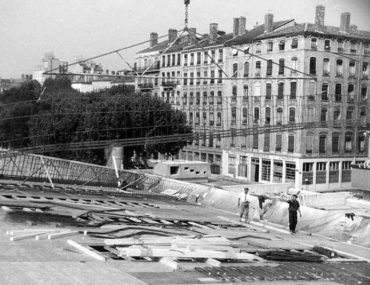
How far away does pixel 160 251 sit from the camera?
40.9ft

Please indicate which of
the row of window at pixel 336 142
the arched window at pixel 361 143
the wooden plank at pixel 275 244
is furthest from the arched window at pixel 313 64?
the wooden plank at pixel 275 244

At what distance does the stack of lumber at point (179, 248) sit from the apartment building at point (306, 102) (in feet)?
109

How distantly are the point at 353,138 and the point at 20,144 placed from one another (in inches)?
1236

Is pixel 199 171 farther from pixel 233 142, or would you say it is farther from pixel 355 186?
pixel 233 142

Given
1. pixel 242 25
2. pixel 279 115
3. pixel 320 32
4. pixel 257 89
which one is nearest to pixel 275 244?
pixel 320 32

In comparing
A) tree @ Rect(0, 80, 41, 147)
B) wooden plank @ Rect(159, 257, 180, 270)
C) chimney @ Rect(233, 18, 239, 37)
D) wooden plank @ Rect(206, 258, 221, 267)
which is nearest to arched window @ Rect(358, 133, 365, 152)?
chimney @ Rect(233, 18, 239, 37)

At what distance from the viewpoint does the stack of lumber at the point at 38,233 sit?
536 inches

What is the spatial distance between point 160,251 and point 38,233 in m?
3.19

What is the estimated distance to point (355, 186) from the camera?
129 ft

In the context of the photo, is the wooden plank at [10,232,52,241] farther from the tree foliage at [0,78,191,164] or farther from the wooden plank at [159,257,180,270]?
the tree foliage at [0,78,191,164]

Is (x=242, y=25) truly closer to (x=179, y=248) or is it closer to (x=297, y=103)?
(x=297, y=103)

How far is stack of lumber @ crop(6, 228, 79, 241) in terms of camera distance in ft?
44.7

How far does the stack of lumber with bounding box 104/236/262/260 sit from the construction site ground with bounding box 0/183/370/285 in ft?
0.07

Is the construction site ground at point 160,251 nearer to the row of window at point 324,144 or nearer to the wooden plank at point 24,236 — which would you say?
the wooden plank at point 24,236
